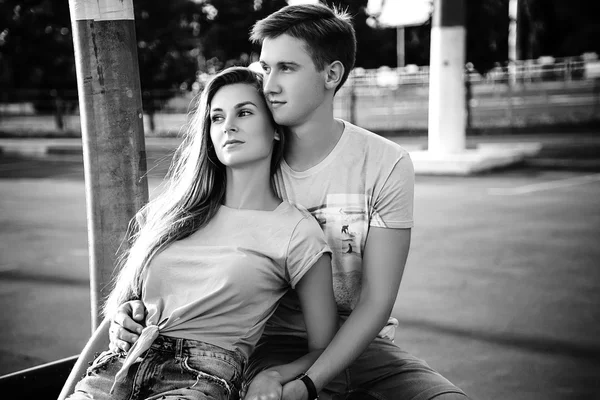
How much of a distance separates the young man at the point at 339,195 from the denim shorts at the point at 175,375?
7.8 inches

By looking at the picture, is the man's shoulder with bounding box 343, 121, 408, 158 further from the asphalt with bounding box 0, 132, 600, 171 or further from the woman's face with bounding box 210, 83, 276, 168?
the asphalt with bounding box 0, 132, 600, 171

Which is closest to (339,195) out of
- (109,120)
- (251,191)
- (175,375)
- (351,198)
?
(351,198)

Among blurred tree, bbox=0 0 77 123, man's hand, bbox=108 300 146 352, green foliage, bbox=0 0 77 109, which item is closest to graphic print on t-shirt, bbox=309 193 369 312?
man's hand, bbox=108 300 146 352

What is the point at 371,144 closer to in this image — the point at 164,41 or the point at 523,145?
the point at 523,145

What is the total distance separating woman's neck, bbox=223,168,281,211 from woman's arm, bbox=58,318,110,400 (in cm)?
65

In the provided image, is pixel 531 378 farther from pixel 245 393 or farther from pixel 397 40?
pixel 397 40

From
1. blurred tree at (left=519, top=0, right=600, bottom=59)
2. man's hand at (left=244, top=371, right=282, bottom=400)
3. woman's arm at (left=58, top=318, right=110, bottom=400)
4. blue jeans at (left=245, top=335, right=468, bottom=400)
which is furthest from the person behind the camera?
blurred tree at (left=519, top=0, right=600, bottom=59)

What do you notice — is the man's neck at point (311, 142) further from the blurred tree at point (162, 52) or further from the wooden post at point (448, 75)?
the blurred tree at point (162, 52)

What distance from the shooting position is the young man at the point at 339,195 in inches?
93.4

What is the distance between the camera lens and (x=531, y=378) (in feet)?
13.0

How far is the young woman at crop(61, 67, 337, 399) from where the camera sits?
214 cm

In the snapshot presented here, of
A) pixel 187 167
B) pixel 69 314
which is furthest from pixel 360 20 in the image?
pixel 187 167

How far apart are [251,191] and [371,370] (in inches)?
28.7

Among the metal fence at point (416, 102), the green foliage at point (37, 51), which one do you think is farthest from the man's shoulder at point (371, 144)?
the green foliage at point (37, 51)
